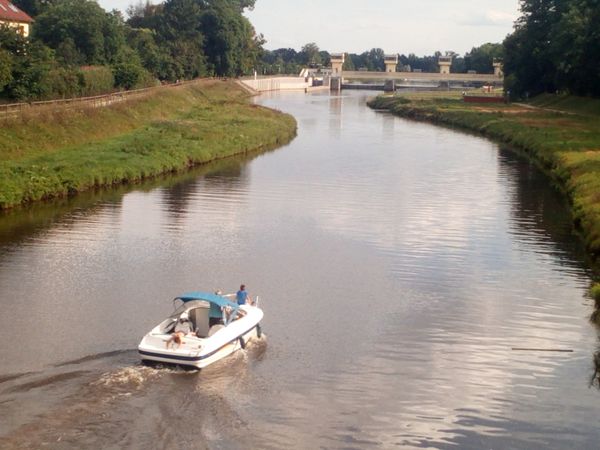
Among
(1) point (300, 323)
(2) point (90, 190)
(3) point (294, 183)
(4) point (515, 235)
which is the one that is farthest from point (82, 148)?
(1) point (300, 323)

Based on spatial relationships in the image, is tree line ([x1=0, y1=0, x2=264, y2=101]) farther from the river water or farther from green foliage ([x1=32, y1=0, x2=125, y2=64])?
the river water

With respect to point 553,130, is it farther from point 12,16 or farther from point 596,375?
point 596,375

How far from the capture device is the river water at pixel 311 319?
733 inches

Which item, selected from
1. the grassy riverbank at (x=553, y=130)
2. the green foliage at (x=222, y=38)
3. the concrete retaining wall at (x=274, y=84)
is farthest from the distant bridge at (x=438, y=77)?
the green foliage at (x=222, y=38)

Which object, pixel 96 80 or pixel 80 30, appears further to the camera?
pixel 80 30

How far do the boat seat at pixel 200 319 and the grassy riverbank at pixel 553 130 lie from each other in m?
16.5

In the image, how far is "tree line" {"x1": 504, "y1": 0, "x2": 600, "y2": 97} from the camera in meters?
85.2

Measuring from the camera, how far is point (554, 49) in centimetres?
9131

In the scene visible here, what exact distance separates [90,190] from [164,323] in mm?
24766

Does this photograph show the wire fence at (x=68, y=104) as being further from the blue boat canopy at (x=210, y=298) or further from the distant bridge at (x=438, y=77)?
the distant bridge at (x=438, y=77)

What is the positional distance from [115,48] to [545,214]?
190 feet

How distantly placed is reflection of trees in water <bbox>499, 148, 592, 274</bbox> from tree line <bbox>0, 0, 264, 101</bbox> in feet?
104

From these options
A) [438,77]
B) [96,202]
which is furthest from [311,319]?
[438,77]

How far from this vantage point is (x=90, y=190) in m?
45.6
